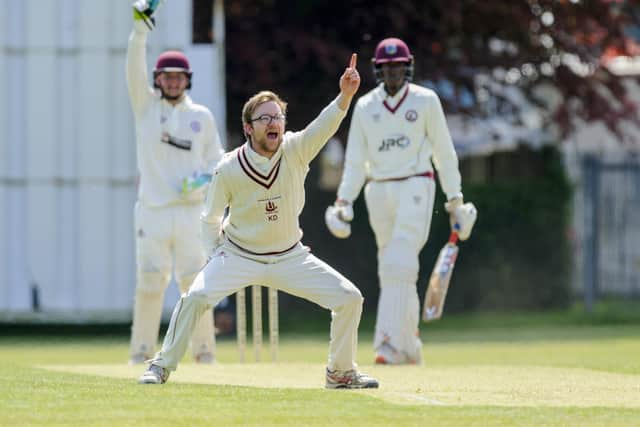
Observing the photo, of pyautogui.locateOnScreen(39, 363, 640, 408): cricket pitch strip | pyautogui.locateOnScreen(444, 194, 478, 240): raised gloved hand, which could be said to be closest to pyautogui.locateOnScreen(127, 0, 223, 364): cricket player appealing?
pyautogui.locateOnScreen(39, 363, 640, 408): cricket pitch strip

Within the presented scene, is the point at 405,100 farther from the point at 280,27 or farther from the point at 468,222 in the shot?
the point at 280,27

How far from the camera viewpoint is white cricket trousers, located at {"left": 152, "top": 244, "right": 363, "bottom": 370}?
833 cm

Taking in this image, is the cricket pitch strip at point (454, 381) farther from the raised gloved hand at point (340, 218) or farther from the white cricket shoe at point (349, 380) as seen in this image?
the raised gloved hand at point (340, 218)

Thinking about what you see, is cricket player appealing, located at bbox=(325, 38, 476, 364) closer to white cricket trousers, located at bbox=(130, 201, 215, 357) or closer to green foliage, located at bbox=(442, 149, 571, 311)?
white cricket trousers, located at bbox=(130, 201, 215, 357)

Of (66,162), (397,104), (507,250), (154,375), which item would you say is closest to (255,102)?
(154,375)

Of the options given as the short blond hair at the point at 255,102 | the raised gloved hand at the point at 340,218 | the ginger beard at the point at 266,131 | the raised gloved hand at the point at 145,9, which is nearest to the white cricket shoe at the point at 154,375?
the ginger beard at the point at 266,131

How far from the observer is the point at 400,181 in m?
11.2

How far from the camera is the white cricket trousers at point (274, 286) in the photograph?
328 inches

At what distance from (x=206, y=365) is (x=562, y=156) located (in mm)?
10465

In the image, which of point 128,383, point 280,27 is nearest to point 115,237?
point 280,27

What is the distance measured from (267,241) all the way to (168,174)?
9.71ft

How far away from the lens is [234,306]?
1655 cm

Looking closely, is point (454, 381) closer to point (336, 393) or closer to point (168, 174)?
point (336, 393)

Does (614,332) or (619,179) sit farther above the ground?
(619,179)
